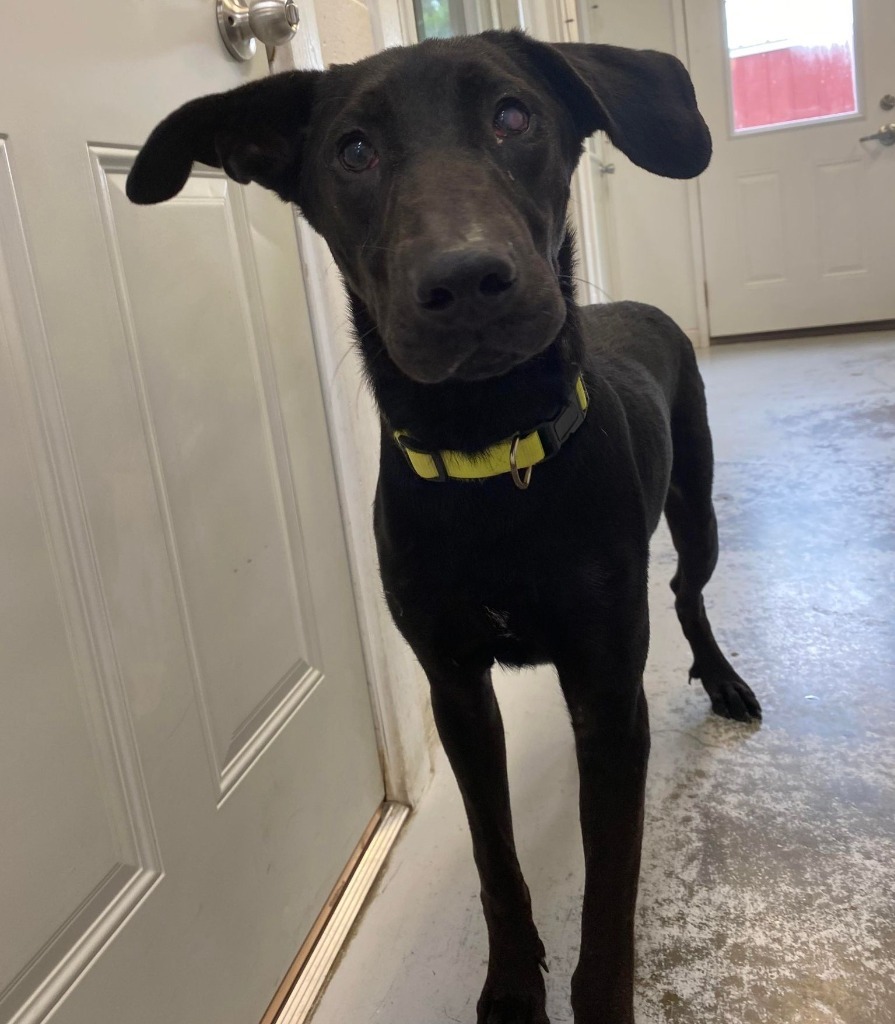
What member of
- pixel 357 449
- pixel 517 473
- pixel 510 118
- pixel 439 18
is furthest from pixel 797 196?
pixel 517 473

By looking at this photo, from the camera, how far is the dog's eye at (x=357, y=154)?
949 millimetres

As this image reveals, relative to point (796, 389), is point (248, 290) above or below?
above

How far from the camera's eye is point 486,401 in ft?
3.25

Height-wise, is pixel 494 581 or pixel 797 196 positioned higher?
pixel 797 196

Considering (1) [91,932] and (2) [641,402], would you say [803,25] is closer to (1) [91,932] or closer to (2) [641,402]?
(2) [641,402]

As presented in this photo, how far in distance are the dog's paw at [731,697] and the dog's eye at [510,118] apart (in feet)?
3.77

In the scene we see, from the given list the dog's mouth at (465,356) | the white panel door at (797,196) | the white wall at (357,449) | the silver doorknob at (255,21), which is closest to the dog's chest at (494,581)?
the dog's mouth at (465,356)

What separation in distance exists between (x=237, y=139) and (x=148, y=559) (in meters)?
0.50

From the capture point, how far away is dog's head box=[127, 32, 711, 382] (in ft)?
2.60

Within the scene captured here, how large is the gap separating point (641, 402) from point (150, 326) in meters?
0.70

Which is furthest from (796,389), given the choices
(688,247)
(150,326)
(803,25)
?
(150,326)

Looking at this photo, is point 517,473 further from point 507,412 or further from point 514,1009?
point 514,1009

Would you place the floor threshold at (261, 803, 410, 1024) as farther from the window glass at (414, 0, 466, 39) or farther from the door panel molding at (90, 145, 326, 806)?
the window glass at (414, 0, 466, 39)

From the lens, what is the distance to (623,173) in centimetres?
560
